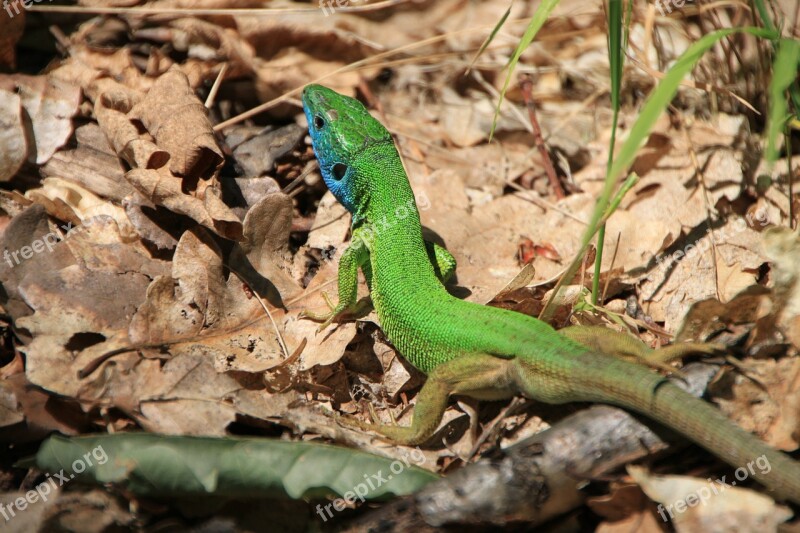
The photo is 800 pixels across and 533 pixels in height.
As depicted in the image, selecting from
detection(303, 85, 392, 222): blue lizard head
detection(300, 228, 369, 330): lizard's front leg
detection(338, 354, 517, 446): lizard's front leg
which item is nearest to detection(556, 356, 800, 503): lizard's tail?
detection(338, 354, 517, 446): lizard's front leg

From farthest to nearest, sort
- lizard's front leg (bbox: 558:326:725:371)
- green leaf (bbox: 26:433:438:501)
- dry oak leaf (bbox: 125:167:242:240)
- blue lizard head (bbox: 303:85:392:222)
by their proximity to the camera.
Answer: blue lizard head (bbox: 303:85:392:222), dry oak leaf (bbox: 125:167:242:240), lizard's front leg (bbox: 558:326:725:371), green leaf (bbox: 26:433:438:501)

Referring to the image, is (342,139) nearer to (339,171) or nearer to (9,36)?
(339,171)

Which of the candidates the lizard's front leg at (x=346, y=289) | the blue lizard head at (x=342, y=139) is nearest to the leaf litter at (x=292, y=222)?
the lizard's front leg at (x=346, y=289)

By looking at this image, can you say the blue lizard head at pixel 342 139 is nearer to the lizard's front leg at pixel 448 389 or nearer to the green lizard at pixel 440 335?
the green lizard at pixel 440 335

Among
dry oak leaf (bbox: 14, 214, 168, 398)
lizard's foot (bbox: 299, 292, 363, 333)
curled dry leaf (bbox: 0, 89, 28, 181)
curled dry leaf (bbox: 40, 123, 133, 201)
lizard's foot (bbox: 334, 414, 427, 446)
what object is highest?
curled dry leaf (bbox: 0, 89, 28, 181)

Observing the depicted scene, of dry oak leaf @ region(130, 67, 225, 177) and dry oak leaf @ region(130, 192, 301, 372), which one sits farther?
dry oak leaf @ region(130, 67, 225, 177)

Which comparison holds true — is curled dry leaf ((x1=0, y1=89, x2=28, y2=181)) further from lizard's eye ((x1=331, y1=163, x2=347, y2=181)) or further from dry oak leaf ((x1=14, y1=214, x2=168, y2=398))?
lizard's eye ((x1=331, y1=163, x2=347, y2=181))

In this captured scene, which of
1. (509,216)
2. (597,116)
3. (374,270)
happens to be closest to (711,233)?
(509,216)
